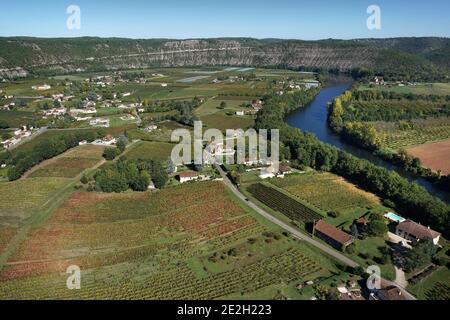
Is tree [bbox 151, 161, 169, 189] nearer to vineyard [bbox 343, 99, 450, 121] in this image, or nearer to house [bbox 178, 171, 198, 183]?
house [bbox 178, 171, 198, 183]

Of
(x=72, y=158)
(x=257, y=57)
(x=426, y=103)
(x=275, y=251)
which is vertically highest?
(x=257, y=57)

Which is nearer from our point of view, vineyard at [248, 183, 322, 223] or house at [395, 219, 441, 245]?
house at [395, 219, 441, 245]

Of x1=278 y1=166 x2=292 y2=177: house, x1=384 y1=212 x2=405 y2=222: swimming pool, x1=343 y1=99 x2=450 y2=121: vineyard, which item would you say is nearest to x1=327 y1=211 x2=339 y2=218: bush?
x1=384 y1=212 x2=405 y2=222: swimming pool

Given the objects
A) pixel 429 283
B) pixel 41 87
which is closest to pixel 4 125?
pixel 41 87

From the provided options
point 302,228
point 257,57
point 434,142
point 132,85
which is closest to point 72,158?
point 302,228

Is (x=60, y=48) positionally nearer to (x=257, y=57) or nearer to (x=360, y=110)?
(x=257, y=57)
